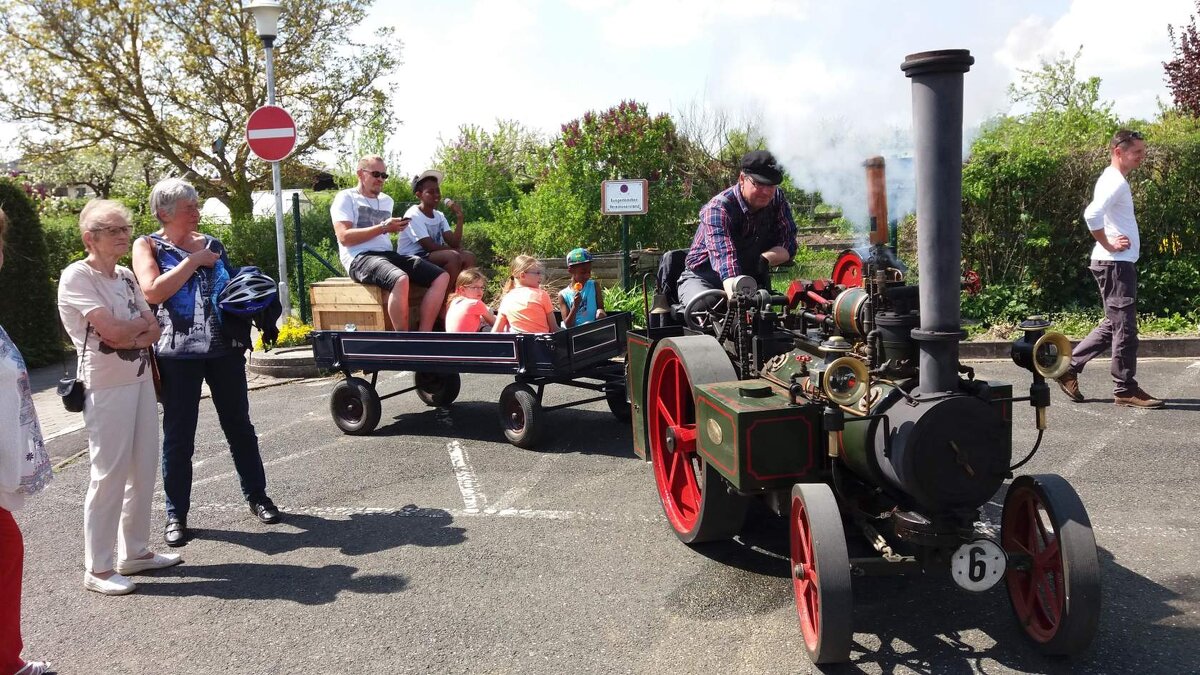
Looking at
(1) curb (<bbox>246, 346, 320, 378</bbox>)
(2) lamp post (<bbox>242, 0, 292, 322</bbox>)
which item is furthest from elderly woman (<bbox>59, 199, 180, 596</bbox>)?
(2) lamp post (<bbox>242, 0, 292, 322</bbox>)

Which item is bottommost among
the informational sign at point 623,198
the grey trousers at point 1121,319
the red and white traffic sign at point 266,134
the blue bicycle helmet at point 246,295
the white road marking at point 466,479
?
the white road marking at point 466,479

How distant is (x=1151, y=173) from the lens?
8992 mm

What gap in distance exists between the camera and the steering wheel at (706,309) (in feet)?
15.1

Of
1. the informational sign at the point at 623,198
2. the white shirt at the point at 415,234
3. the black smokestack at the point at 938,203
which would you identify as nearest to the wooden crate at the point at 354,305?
the white shirt at the point at 415,234

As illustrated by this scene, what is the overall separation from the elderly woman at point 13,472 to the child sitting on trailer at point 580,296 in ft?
13.7

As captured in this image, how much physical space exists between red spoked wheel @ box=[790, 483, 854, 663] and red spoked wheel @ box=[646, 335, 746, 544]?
0.73 m

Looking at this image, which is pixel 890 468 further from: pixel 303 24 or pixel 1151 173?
pixel 303 24

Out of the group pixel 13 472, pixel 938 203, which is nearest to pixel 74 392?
pixel 13 472

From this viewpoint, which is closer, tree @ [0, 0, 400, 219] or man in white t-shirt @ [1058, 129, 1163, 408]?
man in white t-shirt @ [1058, 129, 1163, 408]

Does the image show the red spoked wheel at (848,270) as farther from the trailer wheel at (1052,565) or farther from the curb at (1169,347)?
the curb at (1169,347)

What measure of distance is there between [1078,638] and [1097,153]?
753cm

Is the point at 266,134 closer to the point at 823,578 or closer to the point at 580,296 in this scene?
the point at 580,296

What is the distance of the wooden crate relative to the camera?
20.9 ft

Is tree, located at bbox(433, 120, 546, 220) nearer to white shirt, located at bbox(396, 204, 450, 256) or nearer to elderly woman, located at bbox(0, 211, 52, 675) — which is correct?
white shirt, located at bbox(396, 204, 450, 256)
